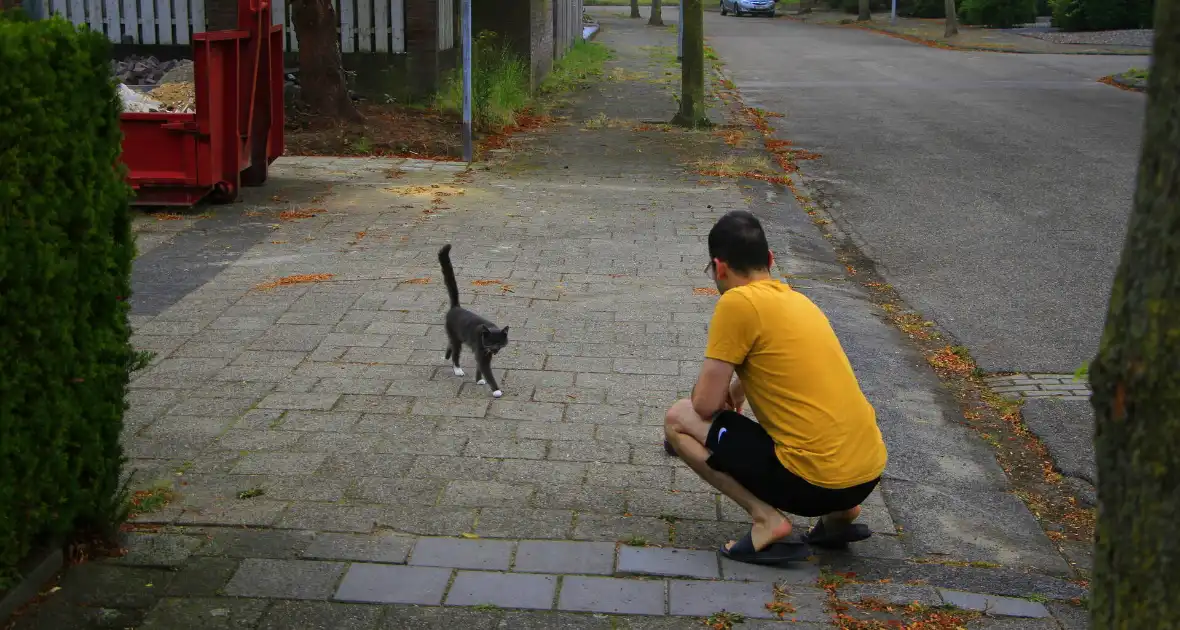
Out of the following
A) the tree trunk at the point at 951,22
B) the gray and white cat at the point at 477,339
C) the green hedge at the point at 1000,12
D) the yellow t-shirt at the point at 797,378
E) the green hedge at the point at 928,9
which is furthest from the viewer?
the green hedge at the point at 928,9

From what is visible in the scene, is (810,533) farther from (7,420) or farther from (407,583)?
→ (7,420)

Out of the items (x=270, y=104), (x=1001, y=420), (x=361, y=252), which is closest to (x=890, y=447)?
(x=1001, y=420)

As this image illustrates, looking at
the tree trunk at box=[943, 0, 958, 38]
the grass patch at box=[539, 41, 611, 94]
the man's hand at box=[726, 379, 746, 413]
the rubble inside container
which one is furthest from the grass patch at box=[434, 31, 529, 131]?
the tree trunk at box=[943, 0, 958, 38]

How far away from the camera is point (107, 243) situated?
4086 mm

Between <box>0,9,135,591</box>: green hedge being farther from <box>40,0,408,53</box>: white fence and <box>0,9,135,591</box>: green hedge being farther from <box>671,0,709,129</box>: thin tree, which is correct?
<box>40,0,408,53</box>: white fence

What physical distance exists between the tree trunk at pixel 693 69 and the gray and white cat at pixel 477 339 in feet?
37.3

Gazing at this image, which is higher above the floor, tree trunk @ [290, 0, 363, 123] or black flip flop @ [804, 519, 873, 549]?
tree trunk @ [290, 0, 363, 123]

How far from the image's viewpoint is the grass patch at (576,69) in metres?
23.6

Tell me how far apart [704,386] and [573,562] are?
0.79m

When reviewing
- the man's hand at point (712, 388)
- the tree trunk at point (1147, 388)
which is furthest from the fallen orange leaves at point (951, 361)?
the tree trunk at point (1147, 388)

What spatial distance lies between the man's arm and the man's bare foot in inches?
17.2

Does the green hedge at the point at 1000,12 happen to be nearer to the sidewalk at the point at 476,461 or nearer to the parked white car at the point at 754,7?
the parked white car at the point at 754,7

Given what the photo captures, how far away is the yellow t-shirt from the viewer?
423cm

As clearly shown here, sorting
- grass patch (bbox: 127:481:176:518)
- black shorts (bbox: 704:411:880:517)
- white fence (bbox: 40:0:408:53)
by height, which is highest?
white fence (bbox: 40:0:408:53)
